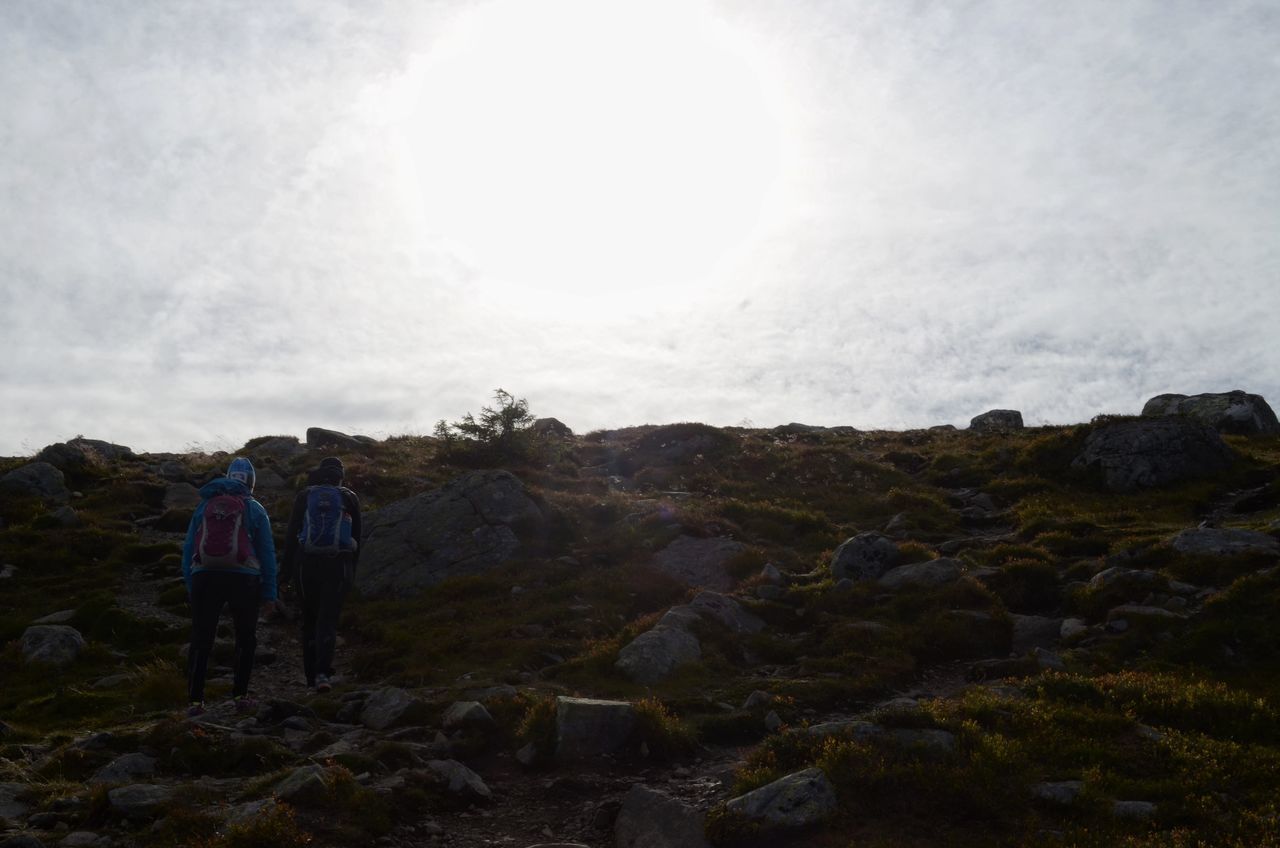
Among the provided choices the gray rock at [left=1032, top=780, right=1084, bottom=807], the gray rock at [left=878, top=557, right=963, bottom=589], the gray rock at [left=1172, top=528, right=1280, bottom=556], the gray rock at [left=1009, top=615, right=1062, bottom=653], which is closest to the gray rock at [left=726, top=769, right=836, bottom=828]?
the gray rock at [left=1032, top=780, right=1084, bottom=807]

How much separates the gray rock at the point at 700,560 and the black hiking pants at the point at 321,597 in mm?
7788

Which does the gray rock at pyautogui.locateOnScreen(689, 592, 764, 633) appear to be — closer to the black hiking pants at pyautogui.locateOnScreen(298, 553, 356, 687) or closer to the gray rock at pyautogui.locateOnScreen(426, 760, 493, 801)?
the black hiking pants at pyautogui.locateOnScreen(298, 553, 356, 687)

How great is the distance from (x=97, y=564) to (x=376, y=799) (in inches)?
647

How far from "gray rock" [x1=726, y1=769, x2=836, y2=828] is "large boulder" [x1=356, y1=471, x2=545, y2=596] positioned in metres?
12.9

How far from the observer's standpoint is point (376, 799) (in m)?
9.33

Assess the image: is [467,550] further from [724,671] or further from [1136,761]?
[1136,761]

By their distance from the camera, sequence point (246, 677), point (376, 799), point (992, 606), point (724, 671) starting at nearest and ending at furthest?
point (376, 799) < point (246, 677) < point (724, 671) < point (992, 606)

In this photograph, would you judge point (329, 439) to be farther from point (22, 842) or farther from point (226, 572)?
point (22, 842)

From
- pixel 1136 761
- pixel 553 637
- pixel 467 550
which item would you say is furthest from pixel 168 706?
pixel 1136 761

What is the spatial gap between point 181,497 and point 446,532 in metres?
11.5

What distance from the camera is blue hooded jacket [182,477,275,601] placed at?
12750 mm

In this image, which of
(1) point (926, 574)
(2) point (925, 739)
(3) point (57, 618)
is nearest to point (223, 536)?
(3) point (57, 618)

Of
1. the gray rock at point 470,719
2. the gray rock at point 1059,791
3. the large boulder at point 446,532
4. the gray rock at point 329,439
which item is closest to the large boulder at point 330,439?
the gray rock at point 329,439

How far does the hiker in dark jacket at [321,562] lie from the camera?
46.7ft
